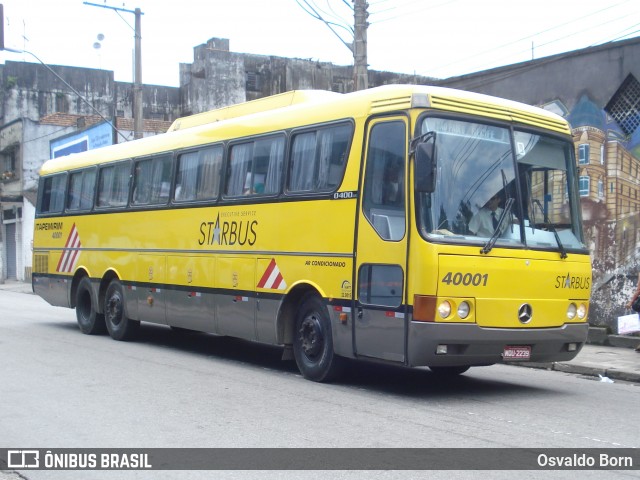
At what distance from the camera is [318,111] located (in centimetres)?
1062

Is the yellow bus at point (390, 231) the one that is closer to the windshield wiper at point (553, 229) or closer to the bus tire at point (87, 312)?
the windshield wiper at point (553, 229)

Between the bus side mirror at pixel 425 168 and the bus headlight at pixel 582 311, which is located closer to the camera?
the bus side mirror at pixel 425 168

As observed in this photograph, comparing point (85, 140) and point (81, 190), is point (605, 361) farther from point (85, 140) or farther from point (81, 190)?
point (85, 140)

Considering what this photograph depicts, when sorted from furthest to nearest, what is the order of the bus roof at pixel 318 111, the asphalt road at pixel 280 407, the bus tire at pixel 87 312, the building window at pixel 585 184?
1. the bus tire at pixel 87 312
2. the building window at pixel 585 184
3. the bus roof at pixel 318 111
4. the asphalt road at pixel 280 407

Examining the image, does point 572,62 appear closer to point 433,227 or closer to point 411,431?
point 433,227

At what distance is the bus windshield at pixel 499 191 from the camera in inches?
349

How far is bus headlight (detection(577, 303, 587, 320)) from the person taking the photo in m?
9.79

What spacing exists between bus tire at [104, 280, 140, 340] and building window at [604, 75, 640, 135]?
380 inches

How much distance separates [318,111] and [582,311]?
407 centimetres

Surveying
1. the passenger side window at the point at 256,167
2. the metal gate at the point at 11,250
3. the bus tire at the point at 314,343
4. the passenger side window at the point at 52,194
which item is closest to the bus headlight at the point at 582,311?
the bus tire at the point at 314,343

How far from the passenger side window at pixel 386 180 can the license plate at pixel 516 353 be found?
1.76m

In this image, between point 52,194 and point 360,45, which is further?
point 52,194

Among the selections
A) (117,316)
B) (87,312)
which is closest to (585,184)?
(117,316)

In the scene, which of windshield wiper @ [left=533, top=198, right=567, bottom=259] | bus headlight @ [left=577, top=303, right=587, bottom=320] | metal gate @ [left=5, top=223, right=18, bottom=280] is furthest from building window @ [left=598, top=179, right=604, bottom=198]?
metal gate @ [left=5, top=223, right=18, bottom=280]
